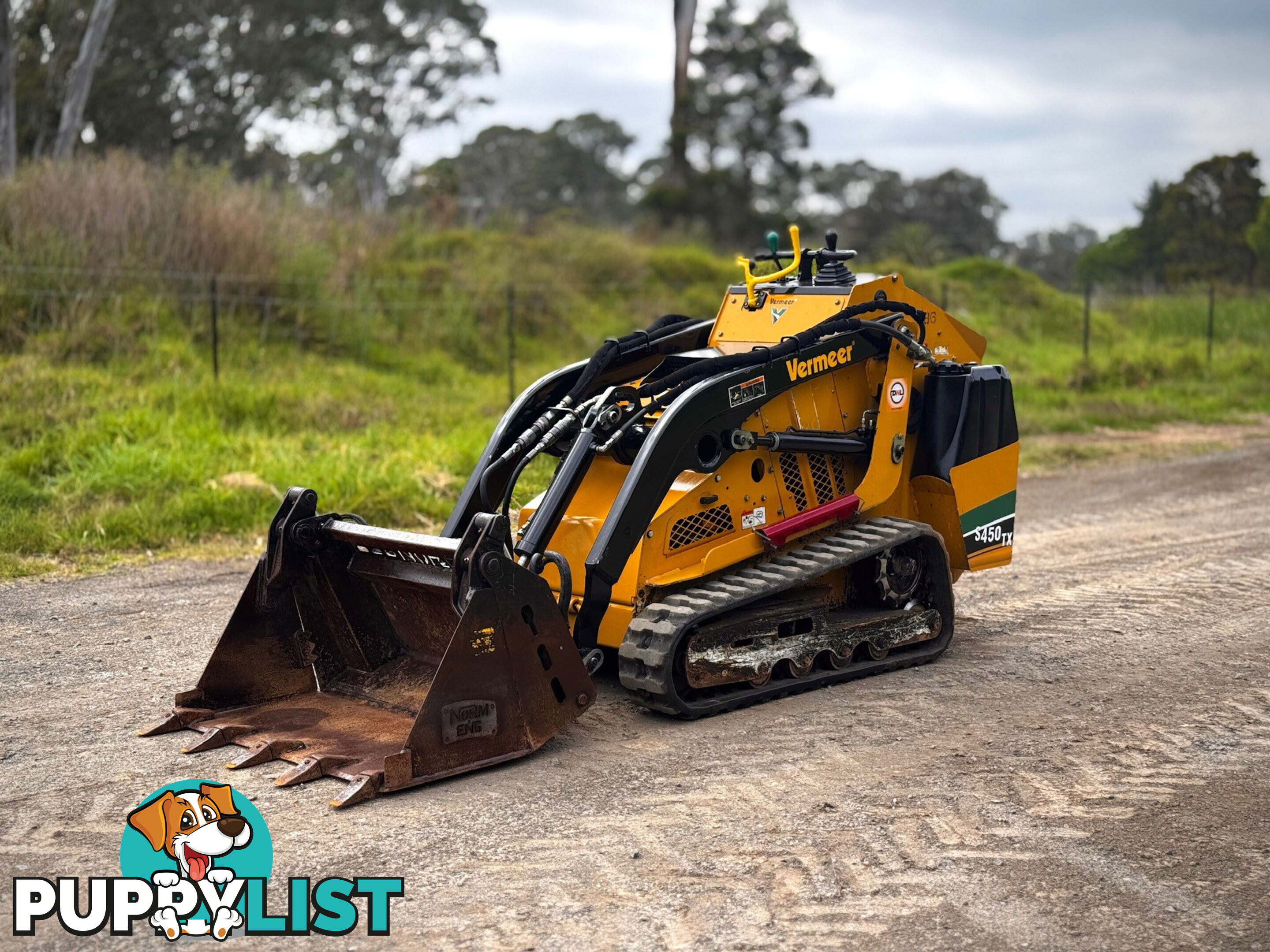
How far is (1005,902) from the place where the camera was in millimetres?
3859

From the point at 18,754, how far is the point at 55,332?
8528 millimetres

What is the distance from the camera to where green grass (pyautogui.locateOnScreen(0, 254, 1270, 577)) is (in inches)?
365

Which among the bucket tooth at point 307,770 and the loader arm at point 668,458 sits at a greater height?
the loader arm at point 668,458

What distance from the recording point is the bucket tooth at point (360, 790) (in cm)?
452

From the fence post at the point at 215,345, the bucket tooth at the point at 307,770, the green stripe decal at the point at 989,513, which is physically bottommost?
the bucket tooth at the point at 307,770

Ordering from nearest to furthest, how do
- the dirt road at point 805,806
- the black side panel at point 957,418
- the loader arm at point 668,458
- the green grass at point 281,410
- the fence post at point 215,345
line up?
the dirt road at point 805,806
the loader arm at point 668,458
the black side panel at point 957,418
the green grass at point 281,410
the fence post at point 215,345

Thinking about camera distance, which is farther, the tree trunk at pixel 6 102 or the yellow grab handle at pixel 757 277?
the tree trunk at pixel 6 102

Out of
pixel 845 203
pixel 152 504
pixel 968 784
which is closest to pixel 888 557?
pixel 968 784

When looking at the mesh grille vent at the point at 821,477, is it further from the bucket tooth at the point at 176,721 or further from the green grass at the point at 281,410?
the bucket tooth at the point at 176,721

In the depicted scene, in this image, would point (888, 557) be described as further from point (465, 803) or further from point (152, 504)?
point (152, 504)

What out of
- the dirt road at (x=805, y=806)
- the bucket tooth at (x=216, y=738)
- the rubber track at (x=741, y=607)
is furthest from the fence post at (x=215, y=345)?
the rubber track at (x=741, y=607)

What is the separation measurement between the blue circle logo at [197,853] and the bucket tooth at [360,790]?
27cm

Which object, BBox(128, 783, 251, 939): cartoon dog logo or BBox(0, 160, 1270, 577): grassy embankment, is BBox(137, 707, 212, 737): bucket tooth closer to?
BBox(128, 783, 251, 939): cartoon dog logo

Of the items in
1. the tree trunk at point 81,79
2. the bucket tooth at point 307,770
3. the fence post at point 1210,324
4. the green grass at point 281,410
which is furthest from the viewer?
the fence post at point 1210,324
